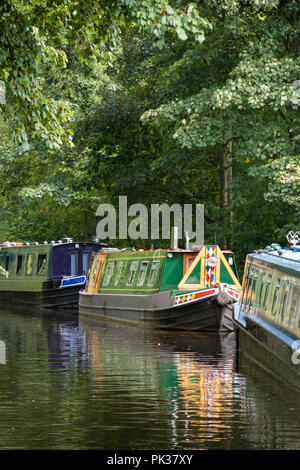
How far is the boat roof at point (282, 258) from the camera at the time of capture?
15.1m

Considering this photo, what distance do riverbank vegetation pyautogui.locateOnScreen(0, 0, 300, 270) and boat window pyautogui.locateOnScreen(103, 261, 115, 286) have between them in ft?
10.1

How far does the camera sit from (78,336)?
930 inches

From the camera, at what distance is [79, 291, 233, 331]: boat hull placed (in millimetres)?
23812

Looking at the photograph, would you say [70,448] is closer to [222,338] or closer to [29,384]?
[29,384]

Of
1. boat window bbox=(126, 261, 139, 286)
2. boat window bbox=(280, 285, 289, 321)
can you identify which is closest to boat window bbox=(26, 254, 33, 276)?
boat window bbox=(126, 261, 139, 286)

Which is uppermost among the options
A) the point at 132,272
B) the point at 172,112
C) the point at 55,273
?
the point at 172,112

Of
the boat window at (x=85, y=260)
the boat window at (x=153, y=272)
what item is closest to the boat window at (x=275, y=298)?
the boat window at (x=153, y=272)

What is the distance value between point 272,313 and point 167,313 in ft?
29.7

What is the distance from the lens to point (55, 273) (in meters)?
36.5

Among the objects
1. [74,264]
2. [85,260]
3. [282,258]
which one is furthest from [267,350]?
[74,264]

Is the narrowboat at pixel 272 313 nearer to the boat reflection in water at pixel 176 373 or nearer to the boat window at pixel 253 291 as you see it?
the boat window at pixel 253 291

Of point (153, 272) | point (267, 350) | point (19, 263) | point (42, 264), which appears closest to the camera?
point (267, 350)

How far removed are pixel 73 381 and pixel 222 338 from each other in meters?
8.18

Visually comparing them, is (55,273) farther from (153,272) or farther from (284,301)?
(284,301)
